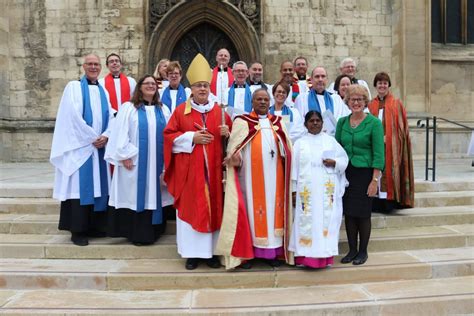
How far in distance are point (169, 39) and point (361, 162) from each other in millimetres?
8122

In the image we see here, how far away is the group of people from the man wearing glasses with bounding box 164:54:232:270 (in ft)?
0.03

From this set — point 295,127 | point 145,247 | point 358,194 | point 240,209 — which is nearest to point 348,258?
point 358,194

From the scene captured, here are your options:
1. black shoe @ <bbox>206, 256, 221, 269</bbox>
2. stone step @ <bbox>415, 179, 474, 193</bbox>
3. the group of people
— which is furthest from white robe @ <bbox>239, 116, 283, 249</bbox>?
stone step @ <bbox>415, 179, 474, 193</bbox>

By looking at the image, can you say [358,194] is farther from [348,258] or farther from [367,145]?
[348,258]

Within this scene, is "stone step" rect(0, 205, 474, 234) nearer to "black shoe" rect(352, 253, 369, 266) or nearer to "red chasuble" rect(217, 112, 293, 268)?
"black shoe" rect(352, 253, 369, 266)

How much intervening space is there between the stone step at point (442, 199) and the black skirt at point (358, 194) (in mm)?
2052

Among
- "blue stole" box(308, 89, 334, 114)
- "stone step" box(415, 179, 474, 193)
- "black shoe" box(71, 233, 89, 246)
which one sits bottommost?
"black shoe" box(71, 233, 89, 246)

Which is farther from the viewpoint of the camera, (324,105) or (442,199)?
(442,199)

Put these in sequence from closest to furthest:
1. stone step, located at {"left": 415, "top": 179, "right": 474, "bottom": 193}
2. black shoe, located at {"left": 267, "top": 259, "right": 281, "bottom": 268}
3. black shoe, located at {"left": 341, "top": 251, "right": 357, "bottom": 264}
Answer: black shoe, located at {"left": 267, "top": 259, "right": 281, "bottom": 268}
black shoe, located at {"left": 341, "top": 251, "right": 357, "bottom": 264}
stone step, located at {"left": 415, "top": 179, "right": 474, "bottom": 193}

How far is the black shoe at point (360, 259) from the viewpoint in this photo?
171 inches

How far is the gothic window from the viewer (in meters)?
12.5

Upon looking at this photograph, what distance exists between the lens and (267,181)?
4.17 metres

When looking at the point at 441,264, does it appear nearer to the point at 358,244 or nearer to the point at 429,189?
the point at 358,244

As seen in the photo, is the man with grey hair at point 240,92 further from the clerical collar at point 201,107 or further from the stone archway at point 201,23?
the stone archway at point 201,23
